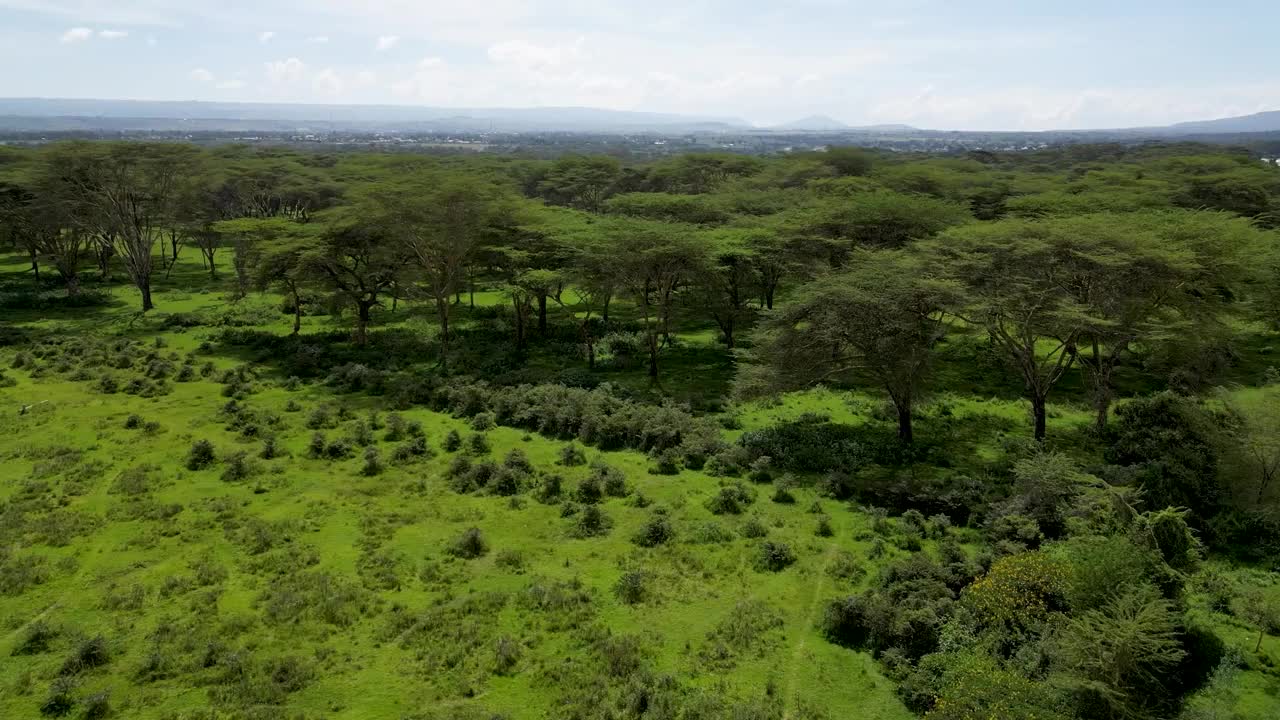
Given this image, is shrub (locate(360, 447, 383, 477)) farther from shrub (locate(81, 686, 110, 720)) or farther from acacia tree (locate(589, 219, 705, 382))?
acacia tree (locate(589, 219, 705, 382))

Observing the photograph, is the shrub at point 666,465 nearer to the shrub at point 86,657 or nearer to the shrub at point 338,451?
the shrub at point 338,451

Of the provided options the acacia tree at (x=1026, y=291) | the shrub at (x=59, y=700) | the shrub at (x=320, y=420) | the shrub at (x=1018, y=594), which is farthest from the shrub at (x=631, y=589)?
the shrub at (x=320, y=420)

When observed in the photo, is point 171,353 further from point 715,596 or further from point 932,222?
point 932,222

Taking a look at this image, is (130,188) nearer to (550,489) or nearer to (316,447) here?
(316,447)

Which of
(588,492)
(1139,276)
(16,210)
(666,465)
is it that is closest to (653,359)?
(666,465)

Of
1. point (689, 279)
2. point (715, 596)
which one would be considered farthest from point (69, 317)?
point (715, 596)

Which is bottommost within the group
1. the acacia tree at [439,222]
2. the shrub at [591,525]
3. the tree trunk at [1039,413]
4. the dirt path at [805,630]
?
the dirt path at [805,630]

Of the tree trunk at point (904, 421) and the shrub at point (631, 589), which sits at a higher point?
the tree trunk at point (904, 421)
